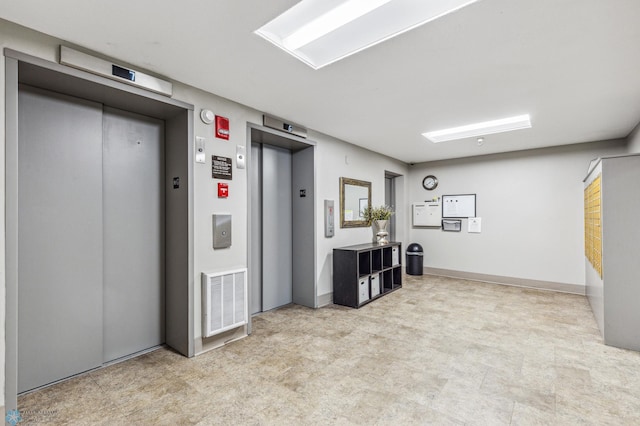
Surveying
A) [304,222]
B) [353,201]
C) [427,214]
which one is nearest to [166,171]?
[304,222]

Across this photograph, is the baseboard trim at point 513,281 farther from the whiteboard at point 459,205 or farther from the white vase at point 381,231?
the white vase at point 381,231

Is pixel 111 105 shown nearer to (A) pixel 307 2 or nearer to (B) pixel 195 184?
(B) pixel 195 184

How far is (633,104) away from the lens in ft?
10.7

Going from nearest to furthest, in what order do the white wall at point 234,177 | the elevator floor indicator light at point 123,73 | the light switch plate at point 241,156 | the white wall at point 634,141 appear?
the white wall at point 234,177, the elevator floor indicator light at point 123,73, the light switch plate at point 241,156, the white wall at point 634,141

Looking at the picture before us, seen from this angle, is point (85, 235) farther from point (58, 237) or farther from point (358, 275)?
point (358, 275)

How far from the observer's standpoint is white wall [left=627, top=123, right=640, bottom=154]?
392 cm

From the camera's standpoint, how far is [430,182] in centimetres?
667

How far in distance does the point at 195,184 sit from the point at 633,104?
15.4 ft

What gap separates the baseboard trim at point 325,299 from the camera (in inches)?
169

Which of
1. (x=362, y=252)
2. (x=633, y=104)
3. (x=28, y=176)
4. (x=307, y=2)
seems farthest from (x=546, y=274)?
(x=28, y=176)

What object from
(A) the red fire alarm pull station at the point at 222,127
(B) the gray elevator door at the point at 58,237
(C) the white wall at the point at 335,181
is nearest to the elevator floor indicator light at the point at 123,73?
(B) the gray elevator door at the point at 58,237

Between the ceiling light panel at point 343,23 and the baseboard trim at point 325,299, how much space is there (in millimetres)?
3146

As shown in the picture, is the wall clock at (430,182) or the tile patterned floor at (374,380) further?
the wall clock at (430,182)

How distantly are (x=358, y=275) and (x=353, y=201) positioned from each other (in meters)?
1.33
